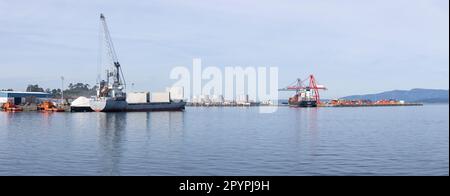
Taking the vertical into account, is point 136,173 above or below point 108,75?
below

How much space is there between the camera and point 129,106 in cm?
16500

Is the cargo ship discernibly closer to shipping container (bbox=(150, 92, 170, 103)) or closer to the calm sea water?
shipping container (bbox=(150, 92, 170, 103))

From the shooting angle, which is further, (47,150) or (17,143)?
(17,143)

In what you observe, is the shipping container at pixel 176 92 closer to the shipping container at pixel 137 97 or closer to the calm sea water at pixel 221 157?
the shipping container at pixel 137 97

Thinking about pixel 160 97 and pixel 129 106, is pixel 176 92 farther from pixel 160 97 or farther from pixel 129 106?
pixel 129 106

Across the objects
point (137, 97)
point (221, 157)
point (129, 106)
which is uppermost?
point (137, 97)

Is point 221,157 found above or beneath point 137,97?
beneath

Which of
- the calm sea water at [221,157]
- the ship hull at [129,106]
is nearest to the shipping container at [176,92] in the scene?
the ship hull at [129,106]

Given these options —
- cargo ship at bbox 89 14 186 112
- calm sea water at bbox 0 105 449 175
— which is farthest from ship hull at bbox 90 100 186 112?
calm sea water at bbox 0 105 449 175

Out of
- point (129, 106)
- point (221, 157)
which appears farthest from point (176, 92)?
point (221, 157)
